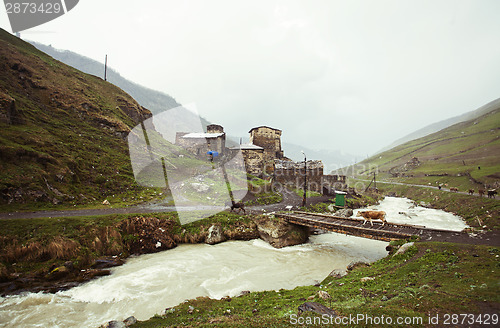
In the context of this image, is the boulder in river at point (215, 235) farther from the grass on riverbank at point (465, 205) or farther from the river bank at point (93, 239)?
the grass on riverbank at point (465, 205)

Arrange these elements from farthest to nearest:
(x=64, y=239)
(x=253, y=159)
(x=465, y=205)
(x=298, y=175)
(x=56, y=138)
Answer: (x=253, y=159) < (x=298, y=175) < (x=465, y=205) < (x=56, y=138) < (x=64, y=239)

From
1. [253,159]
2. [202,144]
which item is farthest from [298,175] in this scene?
[202,144]

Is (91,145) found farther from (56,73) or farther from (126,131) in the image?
(56,73)

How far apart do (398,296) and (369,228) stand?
33.5 ft

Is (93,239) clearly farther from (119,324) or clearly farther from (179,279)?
(119,324)

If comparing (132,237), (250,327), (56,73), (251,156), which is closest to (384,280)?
(250,327)

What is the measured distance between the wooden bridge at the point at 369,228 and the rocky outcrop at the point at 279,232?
92 cm

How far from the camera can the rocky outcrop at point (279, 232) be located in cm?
2008

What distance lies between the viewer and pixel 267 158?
54.8 metres

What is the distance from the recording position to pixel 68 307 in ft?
33.3

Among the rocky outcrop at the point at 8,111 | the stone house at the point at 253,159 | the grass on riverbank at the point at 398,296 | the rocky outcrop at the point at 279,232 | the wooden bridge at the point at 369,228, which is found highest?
the rocky outcrop at the point at 8,111

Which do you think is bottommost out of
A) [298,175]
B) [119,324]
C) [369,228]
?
[369,228]

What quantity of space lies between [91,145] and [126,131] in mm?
9203

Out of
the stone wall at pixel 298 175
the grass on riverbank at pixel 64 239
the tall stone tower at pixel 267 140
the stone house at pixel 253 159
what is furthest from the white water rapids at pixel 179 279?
the tall stone tower at pixel 267 140
